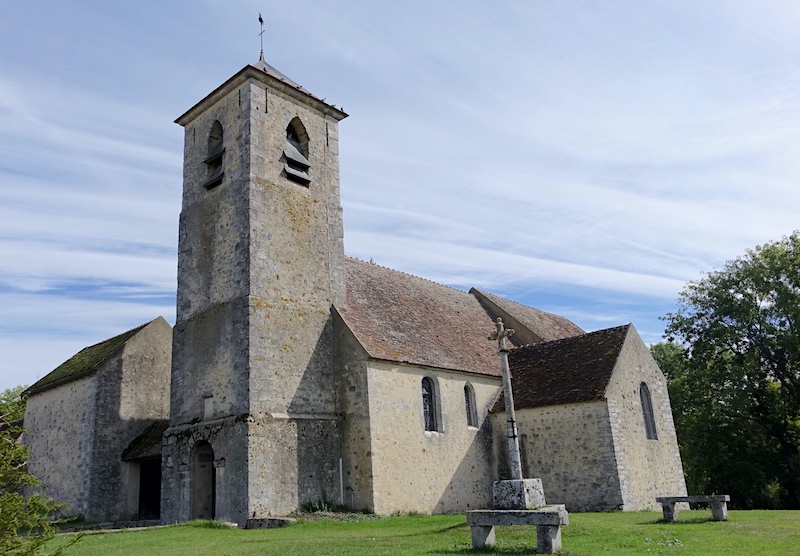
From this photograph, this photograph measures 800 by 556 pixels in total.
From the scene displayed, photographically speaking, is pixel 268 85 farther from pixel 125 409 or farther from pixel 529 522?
pixel 529 522

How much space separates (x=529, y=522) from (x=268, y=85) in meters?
16.0

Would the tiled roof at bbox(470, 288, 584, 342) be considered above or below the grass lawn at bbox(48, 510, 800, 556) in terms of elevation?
above

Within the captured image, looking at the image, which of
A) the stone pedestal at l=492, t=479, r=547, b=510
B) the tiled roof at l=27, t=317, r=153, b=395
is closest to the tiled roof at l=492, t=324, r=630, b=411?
the stone pedestal at l=492, t=479, r=547, b=510

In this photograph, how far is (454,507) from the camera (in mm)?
19625

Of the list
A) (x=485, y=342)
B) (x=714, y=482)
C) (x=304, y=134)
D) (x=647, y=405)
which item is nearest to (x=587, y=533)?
(x=647, y=405)

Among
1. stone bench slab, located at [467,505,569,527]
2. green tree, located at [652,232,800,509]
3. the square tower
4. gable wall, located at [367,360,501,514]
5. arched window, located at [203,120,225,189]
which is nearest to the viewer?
stone bench slab, located at [467,505,569,527]

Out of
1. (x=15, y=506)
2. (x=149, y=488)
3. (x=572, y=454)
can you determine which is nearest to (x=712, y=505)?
(x=572, y=454)

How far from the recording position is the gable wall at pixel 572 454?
742 inches

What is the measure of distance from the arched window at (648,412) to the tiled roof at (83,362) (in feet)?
60.0

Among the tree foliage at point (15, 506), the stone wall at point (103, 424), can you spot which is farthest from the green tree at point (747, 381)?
the tree foliage at point (15, 506)

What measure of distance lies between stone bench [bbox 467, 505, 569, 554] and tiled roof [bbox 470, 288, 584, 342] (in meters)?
17.2

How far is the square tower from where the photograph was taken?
56.2ft

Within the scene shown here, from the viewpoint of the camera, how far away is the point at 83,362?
79.6ft

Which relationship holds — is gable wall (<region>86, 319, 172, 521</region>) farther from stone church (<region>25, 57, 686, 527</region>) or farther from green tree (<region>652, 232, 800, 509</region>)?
green tree (<region>652, 232, 800, 509</region>)
